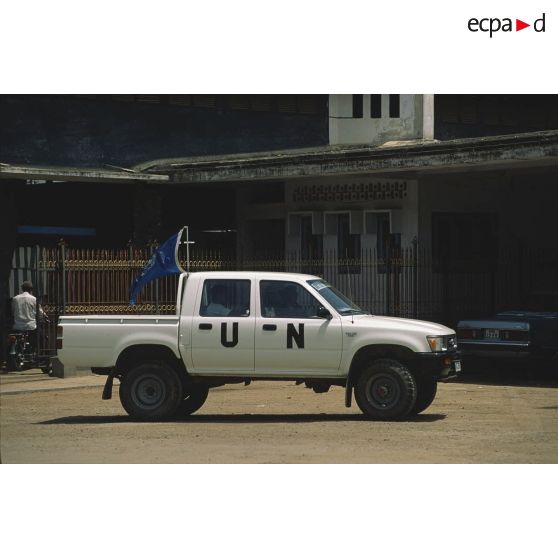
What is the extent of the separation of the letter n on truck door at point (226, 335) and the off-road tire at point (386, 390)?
149 centimetres

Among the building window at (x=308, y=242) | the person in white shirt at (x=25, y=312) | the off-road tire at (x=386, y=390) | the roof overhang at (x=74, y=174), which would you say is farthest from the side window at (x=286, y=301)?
the building window at (x=308, y=242)

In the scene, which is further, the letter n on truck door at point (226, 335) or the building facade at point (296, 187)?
the building facade at point (296, 187)

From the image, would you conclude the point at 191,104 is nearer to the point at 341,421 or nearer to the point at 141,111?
the point at 141,111

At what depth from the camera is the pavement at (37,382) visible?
21.8 metres

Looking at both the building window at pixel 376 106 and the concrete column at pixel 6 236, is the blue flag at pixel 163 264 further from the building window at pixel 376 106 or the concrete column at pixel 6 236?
the building window at pixel 376 106

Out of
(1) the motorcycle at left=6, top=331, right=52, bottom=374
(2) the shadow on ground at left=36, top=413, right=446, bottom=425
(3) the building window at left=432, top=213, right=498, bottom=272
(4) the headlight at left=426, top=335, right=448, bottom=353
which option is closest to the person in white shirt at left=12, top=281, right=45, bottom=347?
(1) the motorcycle at left=6, top=331, right=52, bottom=374

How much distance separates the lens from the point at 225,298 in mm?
16516

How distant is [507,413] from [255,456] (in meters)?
5.61

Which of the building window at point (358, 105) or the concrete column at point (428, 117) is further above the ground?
the building window at point (358, 105)

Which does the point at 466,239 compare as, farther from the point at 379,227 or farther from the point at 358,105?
the point at 358,105

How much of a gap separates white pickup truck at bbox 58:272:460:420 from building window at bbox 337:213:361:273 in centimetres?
1182

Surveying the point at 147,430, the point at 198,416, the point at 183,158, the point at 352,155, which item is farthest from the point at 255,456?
the point at 183,158

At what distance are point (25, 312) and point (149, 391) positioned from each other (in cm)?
881

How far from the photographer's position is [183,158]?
29594mm
